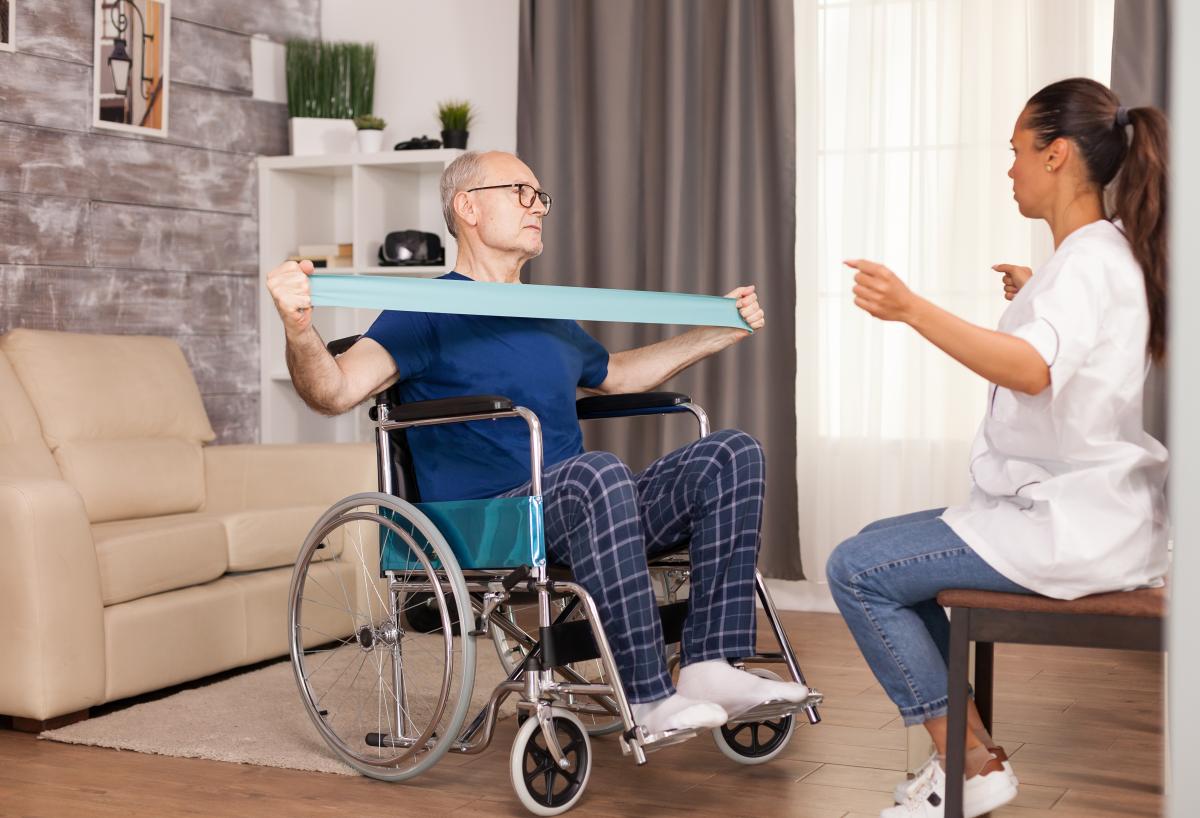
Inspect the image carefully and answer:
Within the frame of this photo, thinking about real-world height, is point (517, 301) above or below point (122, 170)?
below

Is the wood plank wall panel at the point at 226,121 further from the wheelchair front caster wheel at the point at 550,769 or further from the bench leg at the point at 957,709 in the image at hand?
the bench leg at the point at 957,709

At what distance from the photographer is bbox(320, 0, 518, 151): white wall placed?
175 inches

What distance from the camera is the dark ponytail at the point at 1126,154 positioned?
1.71 meters

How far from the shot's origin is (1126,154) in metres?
1.77

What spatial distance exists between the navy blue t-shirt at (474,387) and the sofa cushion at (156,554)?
2.67ft

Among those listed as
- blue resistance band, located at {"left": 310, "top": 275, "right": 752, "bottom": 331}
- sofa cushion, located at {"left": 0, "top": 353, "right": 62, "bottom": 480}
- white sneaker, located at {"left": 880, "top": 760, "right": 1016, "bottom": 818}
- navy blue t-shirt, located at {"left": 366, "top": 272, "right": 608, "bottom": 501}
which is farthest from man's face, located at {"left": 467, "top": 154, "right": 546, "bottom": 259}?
sofa cushion, located at {"left": 0, "top": 353, "right": 62, "bottom": 480}

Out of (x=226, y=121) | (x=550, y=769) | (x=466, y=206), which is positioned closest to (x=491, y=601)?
(x=550, y=769)

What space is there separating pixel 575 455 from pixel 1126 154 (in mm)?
1037

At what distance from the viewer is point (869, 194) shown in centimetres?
386

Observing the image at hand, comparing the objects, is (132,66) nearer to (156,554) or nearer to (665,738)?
(156,554)

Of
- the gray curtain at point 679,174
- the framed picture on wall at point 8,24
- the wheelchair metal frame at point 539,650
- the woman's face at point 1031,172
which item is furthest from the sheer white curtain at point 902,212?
the framed picture on wall at point 8,24

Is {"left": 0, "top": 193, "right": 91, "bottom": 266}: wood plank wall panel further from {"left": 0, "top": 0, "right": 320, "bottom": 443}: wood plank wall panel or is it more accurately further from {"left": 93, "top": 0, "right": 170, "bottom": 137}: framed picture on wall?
{"left": 93, "top": 0, "right": 170, "bottom": 137}: framed picture on wall

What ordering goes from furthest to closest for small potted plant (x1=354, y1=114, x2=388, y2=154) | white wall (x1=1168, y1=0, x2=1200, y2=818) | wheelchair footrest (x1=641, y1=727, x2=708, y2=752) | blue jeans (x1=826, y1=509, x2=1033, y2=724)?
small potted plant (x1=354, y1=114, x2=388, y2=154), wheelchair footrest (x1=641, y1=727, x2=708, y2=752), blue jeans (x1=826, y1=509, x2=1033, y2=724), white wall (x1=1168, y1=0, x2=1200, y2=818)

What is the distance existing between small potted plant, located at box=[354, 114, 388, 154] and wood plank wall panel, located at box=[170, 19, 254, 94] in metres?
0.41
